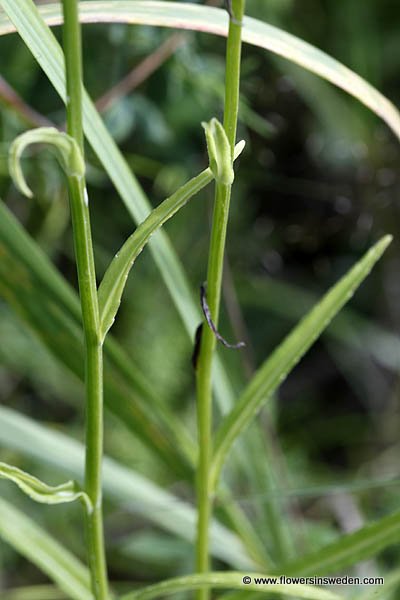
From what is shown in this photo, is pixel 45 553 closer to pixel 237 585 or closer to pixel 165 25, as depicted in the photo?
pixel 237 585

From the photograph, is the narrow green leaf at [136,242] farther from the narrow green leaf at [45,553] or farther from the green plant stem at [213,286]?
the narrow green leaf at [45,553]

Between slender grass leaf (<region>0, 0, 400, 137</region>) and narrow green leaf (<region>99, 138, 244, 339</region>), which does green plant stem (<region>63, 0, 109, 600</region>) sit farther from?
slender grass leaf (<region>0, 0, 400, 137</region>)

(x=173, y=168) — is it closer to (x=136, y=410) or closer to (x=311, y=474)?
(x=136, y=410)

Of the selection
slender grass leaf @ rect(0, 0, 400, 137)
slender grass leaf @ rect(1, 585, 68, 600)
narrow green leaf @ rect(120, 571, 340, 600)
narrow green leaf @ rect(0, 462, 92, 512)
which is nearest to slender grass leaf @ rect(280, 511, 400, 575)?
narrow green leaf @ rect(120, 571, 340, 600)

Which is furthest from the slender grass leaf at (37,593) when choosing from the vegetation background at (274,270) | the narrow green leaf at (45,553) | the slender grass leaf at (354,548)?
the slender grass leaf at (354,548)

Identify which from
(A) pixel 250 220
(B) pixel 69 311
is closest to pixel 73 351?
(B) pixel 69 311
